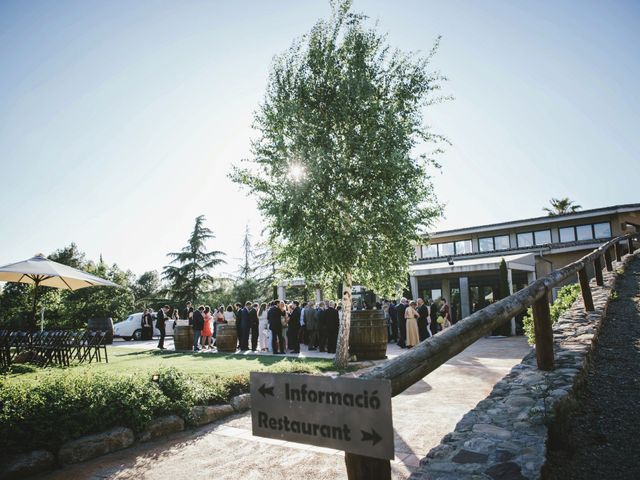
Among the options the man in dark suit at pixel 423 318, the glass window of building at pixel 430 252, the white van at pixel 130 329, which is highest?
the glass window of building at pixel 430 252

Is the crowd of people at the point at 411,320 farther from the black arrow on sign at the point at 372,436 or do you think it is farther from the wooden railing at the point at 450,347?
the black arrow on sign at the point at 372,436

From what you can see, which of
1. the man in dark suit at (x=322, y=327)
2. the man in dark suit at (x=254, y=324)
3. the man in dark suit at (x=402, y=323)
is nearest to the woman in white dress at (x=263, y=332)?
the man in dark suit at (x=254, y=324)

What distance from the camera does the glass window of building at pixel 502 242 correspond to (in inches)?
1047

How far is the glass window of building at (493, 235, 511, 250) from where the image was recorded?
2659 centimetres

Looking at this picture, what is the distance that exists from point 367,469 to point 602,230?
28.2 m

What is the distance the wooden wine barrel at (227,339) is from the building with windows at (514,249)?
9.81m

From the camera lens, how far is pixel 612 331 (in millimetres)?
6059

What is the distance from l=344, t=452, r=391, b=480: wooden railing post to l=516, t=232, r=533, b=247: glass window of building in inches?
1091

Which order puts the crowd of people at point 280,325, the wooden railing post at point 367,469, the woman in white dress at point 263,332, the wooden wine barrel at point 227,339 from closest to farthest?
the wooden railing post at point 367,469 < the crowd of people at point 280,325 < the wooden wine barrel at point 227,339 < the woman in white dress at point 263,332

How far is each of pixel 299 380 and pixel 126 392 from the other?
476cm

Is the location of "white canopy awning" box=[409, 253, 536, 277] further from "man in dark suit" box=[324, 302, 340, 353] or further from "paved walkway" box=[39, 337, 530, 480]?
"paved walkway" box=[39, 337, 530, 480]

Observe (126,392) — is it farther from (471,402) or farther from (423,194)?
(423,194)

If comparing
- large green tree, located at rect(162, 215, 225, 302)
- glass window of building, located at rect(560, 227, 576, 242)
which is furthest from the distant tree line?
glass window of building, located at rect(560, 227, 576, 242)

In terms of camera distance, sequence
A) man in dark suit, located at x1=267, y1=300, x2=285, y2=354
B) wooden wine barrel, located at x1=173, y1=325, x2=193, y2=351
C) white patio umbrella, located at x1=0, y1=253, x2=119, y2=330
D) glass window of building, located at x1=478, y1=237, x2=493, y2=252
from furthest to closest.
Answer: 1. glass window of building, located at x1=478, y1=237, x2=493, y2=252
2. wooden wine barrel, located at x1=173, y1=325, x2=193, y2=351
3. man in dark suit, located at x1=267, y1=300, x2=285, y2=354
4. white patio umbrella, located at x1=0, y1=253, x2=119, y2=330
